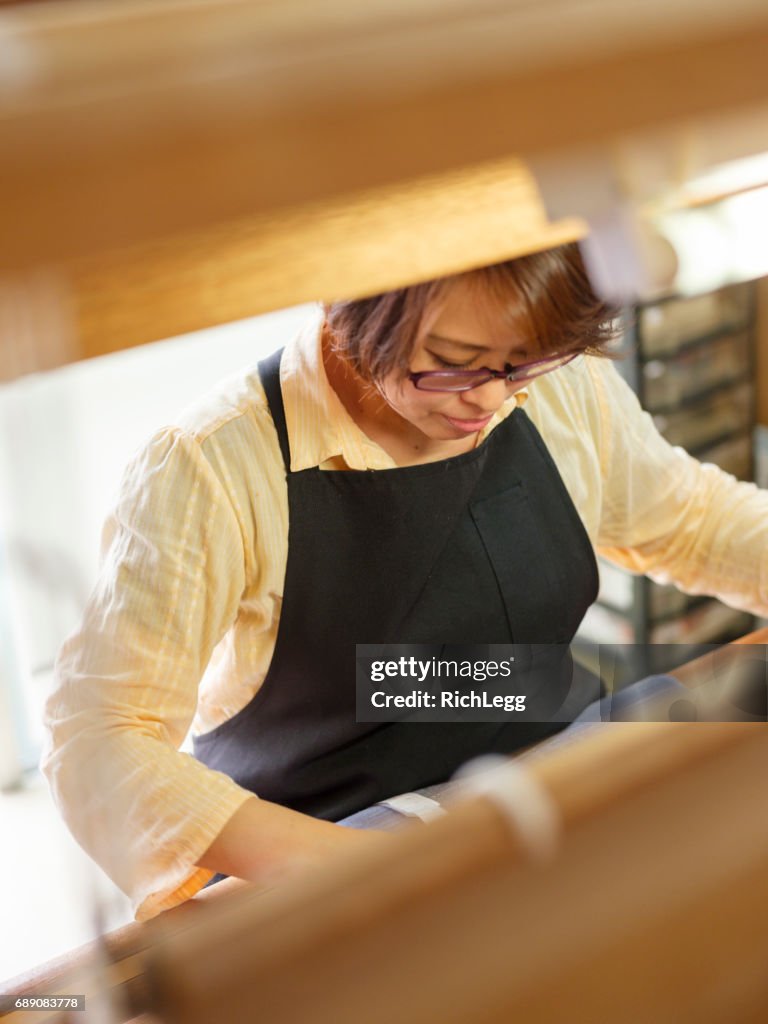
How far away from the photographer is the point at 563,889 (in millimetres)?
185

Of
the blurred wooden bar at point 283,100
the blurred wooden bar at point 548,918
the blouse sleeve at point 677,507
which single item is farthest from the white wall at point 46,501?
the blouse sleeve at point 677,507

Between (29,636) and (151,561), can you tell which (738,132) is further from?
(151,561)

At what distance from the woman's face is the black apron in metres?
0.11

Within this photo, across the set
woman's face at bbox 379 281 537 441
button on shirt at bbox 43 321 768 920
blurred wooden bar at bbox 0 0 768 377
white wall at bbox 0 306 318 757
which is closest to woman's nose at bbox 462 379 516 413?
woman's face at bbox 379 281 537 441

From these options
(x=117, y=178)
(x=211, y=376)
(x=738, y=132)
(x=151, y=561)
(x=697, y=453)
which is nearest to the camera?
(x=117, y=178)

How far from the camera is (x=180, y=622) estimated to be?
3.36ft

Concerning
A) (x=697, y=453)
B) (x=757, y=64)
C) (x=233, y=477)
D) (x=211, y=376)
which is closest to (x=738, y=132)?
(x=757, y=64)

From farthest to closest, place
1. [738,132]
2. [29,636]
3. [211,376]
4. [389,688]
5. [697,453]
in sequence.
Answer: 1. [697,453]
2. [211,376]
3. [389,688]
4. [29,636]
5. [738,132]

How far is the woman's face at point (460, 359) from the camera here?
936 millimetres

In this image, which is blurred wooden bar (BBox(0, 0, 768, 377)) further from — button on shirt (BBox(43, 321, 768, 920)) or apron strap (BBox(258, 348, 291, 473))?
apron strap (BBox(258, 348, 291, 473))

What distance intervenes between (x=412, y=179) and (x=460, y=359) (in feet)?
2.59

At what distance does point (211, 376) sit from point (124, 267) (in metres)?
1.03

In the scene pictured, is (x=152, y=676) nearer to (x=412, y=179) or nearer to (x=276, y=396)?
(x=276, y=396)

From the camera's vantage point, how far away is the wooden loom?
17cm
